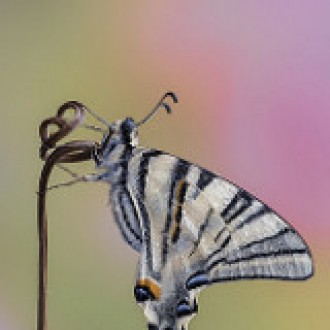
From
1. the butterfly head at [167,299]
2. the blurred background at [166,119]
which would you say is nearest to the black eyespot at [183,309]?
the butterfly head at [167,299]

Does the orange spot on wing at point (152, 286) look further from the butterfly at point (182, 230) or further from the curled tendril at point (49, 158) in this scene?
the curled tendril at point (49, 158)

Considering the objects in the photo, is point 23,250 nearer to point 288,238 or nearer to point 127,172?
point 127,172

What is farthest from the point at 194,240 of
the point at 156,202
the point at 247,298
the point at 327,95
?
the point at 327,95

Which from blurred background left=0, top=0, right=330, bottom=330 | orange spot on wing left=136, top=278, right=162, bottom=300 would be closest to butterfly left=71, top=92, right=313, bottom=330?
orange spot on wing left=136, top=278, right=162, bottom=300

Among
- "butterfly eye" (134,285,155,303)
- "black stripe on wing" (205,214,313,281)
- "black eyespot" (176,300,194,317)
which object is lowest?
"black eyespot" (176,300,194,317)

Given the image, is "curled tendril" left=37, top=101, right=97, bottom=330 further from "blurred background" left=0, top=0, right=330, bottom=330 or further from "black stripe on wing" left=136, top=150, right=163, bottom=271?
"blurred background" left=0, top=0, right=330, bottom=330

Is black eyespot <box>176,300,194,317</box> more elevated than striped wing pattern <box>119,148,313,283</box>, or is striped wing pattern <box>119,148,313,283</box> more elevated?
striped wing pattern <box>119,148,313,283</box>

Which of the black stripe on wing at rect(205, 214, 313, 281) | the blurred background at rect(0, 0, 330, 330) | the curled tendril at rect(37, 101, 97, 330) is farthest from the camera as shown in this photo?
the blurred background at rect(0, 0, 330, 330)
